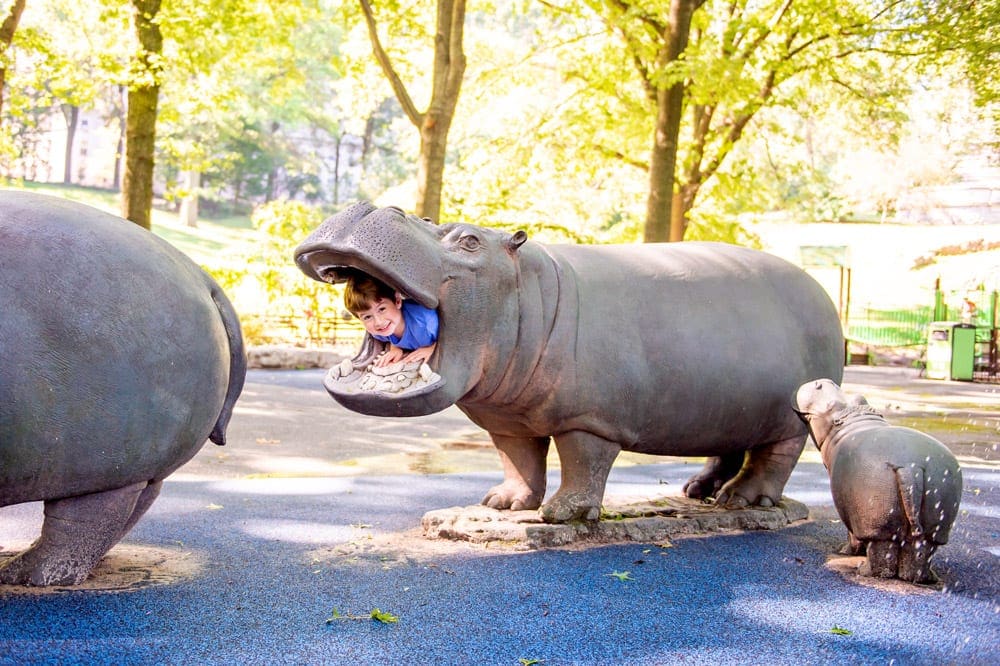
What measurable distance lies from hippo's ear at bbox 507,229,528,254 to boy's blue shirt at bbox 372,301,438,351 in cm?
51

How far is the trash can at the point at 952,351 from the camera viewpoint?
17.2m

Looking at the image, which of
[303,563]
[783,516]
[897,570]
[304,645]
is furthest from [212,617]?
[783,516]

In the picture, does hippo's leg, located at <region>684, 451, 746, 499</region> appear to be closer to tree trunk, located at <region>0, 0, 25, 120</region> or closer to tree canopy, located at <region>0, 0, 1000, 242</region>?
tree canopy, located at <region>0, 0, 1000, 242</region>

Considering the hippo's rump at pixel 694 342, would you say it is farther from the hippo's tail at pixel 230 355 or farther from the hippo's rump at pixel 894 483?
the hippo's tail at pixel 230 355

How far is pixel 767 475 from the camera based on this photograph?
5191 millimetres

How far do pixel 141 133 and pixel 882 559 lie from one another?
976cm

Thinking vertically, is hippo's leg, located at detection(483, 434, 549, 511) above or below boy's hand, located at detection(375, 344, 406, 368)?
below

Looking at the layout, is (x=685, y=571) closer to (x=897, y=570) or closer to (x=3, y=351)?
(x=897, y=570)

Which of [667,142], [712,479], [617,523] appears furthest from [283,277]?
[617,523]

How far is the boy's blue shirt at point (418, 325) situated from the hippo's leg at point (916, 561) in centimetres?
216

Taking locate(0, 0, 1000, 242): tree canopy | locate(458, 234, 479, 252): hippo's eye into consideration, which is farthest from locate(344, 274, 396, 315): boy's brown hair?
locate(0, 0, 1000, 242): tree canopy

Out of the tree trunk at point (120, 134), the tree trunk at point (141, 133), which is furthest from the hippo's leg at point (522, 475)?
the tree trunk at point (120, 134)

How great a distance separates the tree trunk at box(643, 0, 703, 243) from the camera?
11609 mm

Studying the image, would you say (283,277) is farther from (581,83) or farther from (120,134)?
(120,134)
